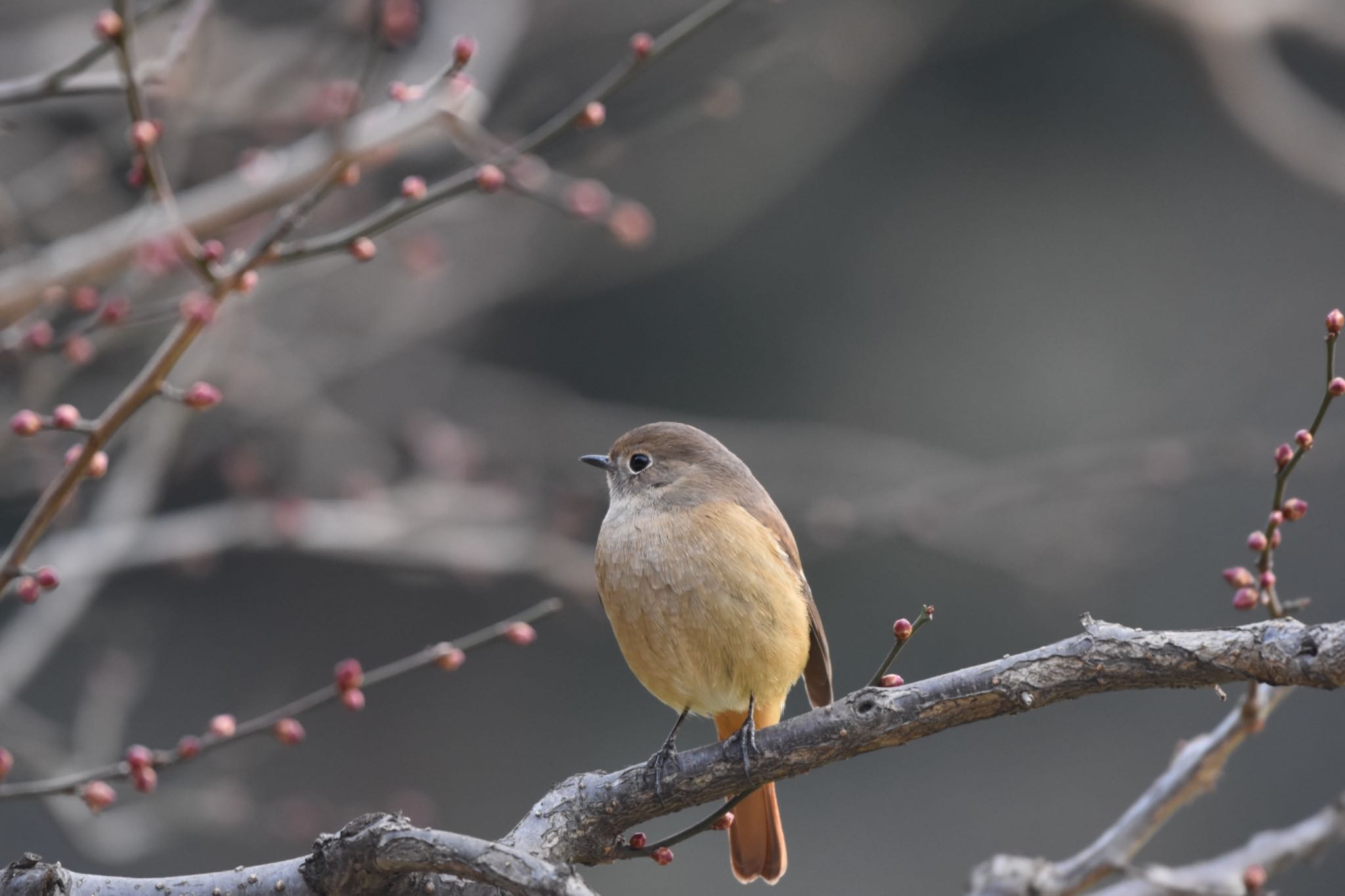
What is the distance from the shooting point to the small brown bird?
3119mm

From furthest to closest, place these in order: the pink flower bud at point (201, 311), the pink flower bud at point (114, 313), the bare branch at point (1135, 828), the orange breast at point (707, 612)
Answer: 1. the orange breast at point (707, 612)
2. the pink flower bud at point (114, 313)
3. the bare branch at point (1135, 828)
4. the pink flower bud at point (201, 311)

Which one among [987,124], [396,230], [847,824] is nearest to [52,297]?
[396,230]

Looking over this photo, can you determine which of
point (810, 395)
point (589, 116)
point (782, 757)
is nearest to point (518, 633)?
point (782, 757)

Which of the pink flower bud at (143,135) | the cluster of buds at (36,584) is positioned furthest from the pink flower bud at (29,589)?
the pink flower bud at (143,135)

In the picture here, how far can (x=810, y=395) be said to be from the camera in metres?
7.61

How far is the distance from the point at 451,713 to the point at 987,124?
15.7 ft

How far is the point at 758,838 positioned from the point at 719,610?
27.9 inches

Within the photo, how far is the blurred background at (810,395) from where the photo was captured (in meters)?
5.68

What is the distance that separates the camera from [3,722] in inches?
169

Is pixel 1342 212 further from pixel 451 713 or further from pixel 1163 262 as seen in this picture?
pixel 451 713

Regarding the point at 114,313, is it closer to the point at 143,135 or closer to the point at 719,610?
the point at 143,135

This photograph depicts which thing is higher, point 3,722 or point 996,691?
point 3,722

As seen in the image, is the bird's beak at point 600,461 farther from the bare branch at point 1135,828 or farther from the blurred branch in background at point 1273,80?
the blurred branch in background at point 1273,80

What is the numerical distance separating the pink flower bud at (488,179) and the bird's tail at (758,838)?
1.56 meters
